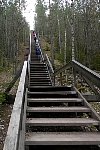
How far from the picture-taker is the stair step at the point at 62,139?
15.5 ft

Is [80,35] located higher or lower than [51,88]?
higher

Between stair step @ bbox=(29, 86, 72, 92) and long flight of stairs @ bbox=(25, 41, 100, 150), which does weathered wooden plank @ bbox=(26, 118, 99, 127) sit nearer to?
long flight of stairs @ bbox=(25, 41, 100, 150)

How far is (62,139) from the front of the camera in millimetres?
4855

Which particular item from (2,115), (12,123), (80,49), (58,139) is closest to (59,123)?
(58,139)

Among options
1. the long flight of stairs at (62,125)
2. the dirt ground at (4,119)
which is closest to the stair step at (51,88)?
the long flight of stairs at (62,125)

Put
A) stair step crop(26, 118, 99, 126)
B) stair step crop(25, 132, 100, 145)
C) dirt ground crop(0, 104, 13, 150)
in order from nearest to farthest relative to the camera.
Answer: stair step crop(25, 132, 100, 145), stair step crop(26, 118, 99, 126), dirt ground crop(0, 104, 13, 150)

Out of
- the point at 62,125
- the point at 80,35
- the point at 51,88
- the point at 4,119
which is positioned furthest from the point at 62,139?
the point at 80,35

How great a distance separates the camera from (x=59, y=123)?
550 cm

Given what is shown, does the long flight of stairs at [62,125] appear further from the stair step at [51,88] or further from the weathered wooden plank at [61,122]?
the stair step at [51,88]

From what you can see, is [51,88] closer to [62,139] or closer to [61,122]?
[61,122]

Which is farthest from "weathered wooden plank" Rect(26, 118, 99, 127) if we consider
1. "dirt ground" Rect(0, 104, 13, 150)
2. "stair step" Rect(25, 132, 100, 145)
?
"dirt ground" Rect(0, 104, 13, 150)

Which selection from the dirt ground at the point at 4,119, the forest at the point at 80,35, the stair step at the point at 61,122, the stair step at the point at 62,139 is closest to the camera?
the stair step at the point at 62,139

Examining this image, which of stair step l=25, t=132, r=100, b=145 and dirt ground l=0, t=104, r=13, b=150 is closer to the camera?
stair step l=25, t=132, r=100, b=145

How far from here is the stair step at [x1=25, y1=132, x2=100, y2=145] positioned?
4723 mm
